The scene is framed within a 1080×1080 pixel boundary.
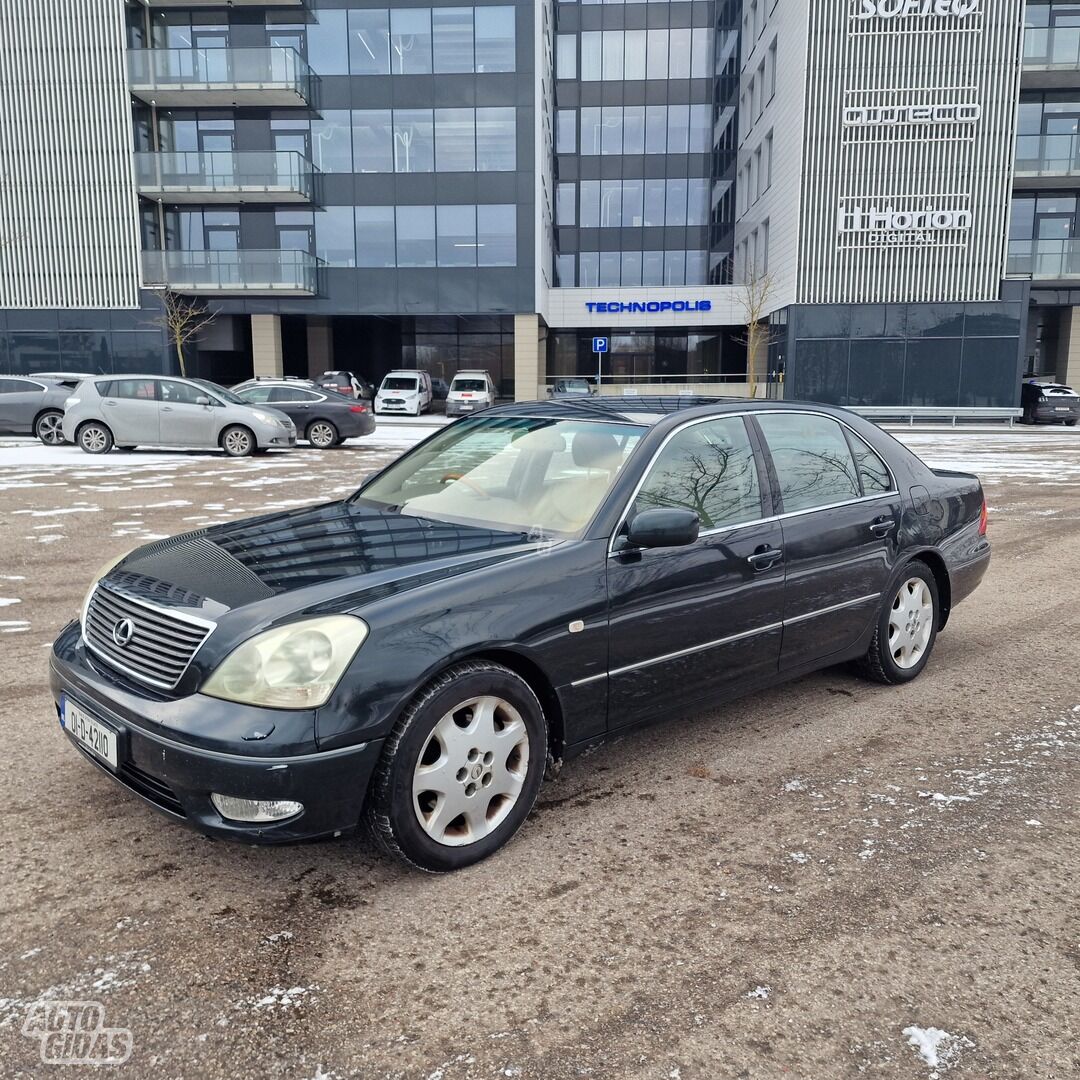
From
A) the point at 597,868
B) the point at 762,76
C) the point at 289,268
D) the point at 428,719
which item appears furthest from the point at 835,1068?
the point at 762,76

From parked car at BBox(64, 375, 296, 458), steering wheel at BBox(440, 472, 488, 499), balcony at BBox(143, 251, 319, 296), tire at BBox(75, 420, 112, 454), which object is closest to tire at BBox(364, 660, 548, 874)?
steering wheel at BBox(440, 472, 488, 499)

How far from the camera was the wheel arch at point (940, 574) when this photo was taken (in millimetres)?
4855

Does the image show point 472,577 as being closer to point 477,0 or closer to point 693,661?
point 693,661

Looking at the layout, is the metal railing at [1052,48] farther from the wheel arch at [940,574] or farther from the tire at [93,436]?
the wheel arch at [940,574]

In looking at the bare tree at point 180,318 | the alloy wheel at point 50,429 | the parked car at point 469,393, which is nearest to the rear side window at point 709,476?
the alloy wheel at point 50,429

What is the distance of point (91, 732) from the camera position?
3.08 m

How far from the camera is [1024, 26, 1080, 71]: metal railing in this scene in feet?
105

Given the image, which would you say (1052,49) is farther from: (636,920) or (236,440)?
(636,920)

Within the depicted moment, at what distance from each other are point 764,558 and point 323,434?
1708 centimetres

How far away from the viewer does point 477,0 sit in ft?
115

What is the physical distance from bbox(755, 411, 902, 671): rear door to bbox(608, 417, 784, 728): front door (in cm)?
14

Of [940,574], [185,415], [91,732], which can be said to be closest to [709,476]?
[940,574]

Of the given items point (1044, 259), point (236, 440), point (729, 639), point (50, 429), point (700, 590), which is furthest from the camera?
point (1044, 259)

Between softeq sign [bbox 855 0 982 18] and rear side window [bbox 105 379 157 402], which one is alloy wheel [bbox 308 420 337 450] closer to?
rear side window [bbox 105 379 157 402]
